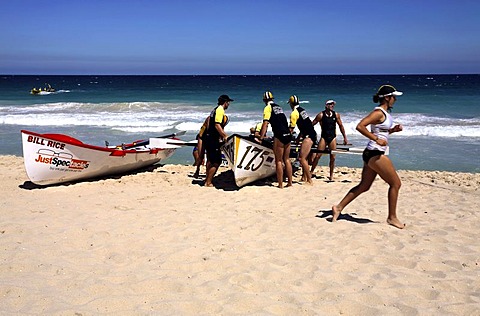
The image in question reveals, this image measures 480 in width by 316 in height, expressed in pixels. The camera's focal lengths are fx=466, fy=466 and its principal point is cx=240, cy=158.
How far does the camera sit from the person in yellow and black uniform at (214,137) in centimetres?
823

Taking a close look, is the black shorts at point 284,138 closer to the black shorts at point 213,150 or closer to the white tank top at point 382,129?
the black shorts at point 213,150

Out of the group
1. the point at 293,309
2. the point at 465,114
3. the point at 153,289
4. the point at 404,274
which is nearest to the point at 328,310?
the point at 293,309

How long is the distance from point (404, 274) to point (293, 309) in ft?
4.18

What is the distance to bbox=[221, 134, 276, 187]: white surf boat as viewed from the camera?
7.97 meters

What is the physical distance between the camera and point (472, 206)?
6.94 metres

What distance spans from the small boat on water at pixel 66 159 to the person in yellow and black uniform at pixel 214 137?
1.85 meters

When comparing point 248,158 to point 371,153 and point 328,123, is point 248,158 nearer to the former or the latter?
point 328,123

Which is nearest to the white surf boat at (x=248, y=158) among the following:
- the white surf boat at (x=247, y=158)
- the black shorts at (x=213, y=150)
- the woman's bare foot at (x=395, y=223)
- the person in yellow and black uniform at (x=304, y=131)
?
the white surf boat at (x=247, y=158)

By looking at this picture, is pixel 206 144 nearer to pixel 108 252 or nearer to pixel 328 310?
pixel 108 252

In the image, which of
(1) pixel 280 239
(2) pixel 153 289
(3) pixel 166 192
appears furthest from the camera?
(3) pixel 166 192

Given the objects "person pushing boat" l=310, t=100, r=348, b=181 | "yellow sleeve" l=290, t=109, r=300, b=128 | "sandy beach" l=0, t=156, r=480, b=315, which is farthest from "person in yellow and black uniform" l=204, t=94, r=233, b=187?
"person pushing boat" l=310, t=100, r=348, b=181

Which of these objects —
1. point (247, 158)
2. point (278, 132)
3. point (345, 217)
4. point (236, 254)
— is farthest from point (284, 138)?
point (236, 254)

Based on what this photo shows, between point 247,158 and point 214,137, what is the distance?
0.80 meters

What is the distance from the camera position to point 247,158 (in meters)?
8.13
